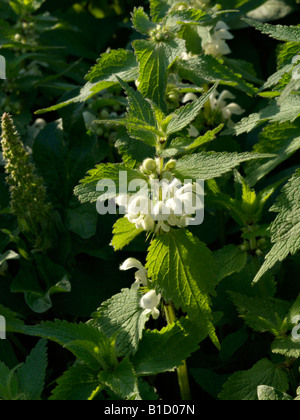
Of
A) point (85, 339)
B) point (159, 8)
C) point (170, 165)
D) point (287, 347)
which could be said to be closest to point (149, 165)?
point (170, 165)

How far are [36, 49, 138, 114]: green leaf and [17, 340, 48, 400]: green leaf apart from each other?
0.64 metres

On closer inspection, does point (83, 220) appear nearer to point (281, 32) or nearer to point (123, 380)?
point (123, 380)

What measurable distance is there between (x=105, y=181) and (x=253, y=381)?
55 centimetres

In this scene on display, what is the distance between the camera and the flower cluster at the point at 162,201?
1.17 meters

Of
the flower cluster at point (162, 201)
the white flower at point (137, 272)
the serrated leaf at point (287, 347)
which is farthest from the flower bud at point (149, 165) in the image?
the serrated leaf at point (287, 347)

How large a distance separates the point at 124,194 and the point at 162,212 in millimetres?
93

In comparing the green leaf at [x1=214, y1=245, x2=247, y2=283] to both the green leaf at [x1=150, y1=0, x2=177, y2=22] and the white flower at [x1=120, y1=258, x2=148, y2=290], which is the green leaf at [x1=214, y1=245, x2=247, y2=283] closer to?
the white flower at [x1=120, y1=258, x2=148, y2=290]

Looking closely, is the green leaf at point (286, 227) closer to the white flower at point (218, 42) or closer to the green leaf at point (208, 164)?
the green leaf at point (208, 164)

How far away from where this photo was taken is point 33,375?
4.19 feet

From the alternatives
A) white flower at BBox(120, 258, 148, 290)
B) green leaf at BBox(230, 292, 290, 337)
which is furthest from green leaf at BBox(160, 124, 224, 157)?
green leaf at BBox(230, 292, 290, 337)

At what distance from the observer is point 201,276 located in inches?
47.7

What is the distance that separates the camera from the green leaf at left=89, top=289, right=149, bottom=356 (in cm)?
126
